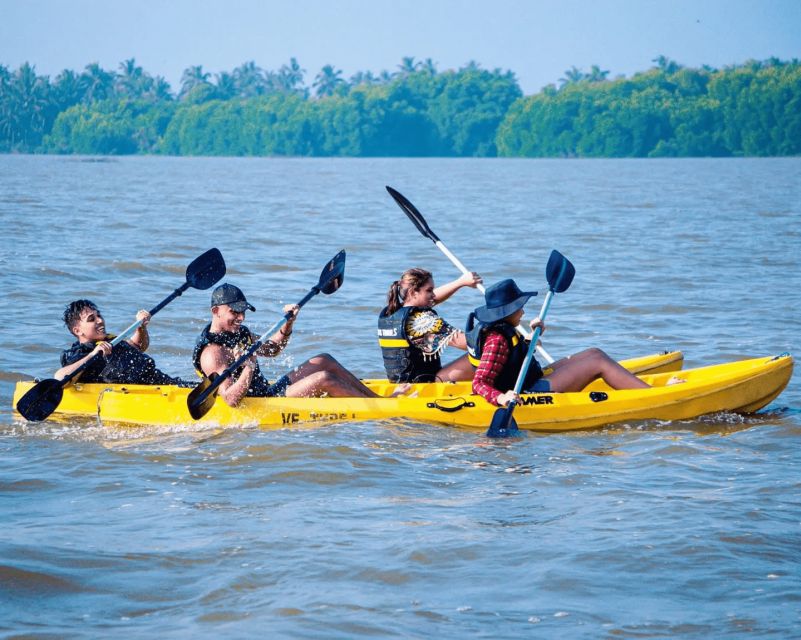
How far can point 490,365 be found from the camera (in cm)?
791

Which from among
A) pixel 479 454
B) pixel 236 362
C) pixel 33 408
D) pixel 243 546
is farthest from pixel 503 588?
pixel 33 408

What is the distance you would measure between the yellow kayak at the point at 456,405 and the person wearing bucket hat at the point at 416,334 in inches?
6.4

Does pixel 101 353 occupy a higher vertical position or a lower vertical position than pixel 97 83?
lower

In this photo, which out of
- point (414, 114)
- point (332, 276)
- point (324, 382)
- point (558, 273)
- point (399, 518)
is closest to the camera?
point (399, 518)

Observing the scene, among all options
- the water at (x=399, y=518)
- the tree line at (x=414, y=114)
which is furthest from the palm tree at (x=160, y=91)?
the water at (x=399, y=518)

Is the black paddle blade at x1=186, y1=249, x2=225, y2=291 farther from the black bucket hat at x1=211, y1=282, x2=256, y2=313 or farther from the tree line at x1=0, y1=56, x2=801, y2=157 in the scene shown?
the tree line at x1=0, y1=56, x2=801, y2=157

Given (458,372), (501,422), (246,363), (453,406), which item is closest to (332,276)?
(458,372)

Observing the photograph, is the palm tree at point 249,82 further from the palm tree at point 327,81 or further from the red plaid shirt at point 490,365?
the red plaid shirt at point 490,365

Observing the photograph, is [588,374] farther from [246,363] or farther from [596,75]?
[596,75]

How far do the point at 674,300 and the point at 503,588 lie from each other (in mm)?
10138

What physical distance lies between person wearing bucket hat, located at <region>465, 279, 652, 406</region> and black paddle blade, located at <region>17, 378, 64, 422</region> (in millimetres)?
2646

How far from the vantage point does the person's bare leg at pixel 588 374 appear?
8.26 m

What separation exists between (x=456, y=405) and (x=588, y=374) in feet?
2.95

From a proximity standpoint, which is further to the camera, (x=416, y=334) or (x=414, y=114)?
(x=414, y=114)
